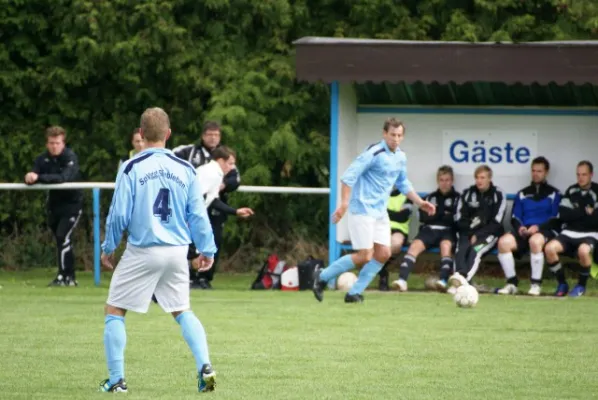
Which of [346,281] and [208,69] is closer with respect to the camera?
[346,281]

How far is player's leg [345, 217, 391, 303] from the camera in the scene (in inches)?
535

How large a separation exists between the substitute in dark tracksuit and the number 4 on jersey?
8.09 m

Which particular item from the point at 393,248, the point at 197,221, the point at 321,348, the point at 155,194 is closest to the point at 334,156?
the point at 393,248

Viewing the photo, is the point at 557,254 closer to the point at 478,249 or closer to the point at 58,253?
the point at 478,249

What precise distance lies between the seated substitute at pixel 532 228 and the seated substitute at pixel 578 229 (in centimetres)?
16

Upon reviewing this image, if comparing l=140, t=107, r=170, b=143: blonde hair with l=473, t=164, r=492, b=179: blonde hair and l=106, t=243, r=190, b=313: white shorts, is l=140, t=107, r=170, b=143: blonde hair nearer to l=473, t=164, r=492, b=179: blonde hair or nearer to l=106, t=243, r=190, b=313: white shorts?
l=106, t=243, r=190, b=313: white shorts

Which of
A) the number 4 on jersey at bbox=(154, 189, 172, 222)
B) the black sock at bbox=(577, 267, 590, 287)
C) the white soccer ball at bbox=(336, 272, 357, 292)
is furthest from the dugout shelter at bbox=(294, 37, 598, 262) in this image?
the number 4 on jersey at bbox=(154, 189, 172, 222)

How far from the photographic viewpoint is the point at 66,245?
15.6m

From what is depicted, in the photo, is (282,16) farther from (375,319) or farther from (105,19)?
(375,319)

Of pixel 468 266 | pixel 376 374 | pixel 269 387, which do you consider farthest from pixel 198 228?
pixel 468 266

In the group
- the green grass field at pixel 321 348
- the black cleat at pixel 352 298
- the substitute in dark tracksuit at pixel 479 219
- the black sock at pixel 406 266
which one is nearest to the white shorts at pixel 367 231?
the black cleat at pixel 352 298

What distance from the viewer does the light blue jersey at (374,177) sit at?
13242 mm

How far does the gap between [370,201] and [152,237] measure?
615 cm

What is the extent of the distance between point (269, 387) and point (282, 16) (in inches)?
449
